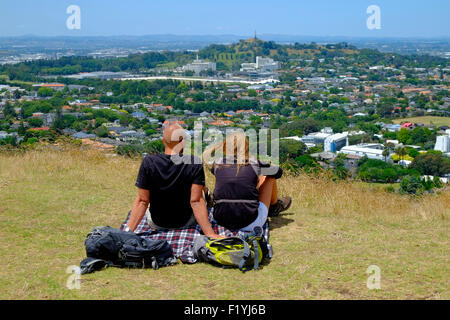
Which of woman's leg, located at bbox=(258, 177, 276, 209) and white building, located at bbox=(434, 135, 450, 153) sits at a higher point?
woman's leg, located at bbox=(258, 177, 276, 209)

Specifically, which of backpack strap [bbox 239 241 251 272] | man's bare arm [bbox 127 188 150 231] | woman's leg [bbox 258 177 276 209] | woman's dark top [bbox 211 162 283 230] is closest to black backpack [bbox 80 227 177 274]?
man's bare arm [bbox 127 188 150 231]

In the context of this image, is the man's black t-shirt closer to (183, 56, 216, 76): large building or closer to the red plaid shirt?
the red plaid shirt

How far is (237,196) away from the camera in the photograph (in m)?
3.16

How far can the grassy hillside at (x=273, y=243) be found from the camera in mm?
2419

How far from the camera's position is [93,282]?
2504mm

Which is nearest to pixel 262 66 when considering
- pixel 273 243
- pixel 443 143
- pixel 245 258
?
pixel 443 143

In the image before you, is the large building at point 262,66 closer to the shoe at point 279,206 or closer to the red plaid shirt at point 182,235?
the shoe at point 279,206

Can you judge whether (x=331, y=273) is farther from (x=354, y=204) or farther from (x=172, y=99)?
(x=172, y=99)

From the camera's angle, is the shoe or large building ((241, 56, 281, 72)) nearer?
the shoe

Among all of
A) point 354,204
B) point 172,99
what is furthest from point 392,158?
point 172,99

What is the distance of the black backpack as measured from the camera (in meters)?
2.70
